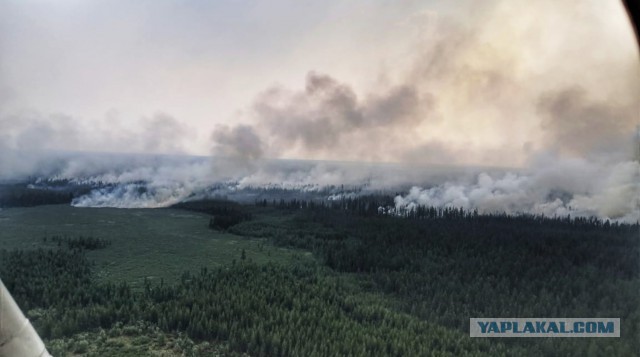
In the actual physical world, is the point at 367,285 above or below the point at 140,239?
below

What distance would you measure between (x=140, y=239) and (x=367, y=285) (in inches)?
141

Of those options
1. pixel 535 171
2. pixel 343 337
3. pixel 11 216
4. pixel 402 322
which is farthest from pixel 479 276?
pixel 11 216

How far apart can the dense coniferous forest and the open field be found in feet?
0.51

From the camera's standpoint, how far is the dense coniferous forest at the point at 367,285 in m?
4.54

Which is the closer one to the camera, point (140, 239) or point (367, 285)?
point (367, 285)

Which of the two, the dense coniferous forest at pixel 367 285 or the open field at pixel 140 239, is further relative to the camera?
the open field at pixel 140 239

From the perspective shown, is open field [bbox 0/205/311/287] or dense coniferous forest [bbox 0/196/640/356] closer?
dense coniferous forest [bbox 0/196/640/356]

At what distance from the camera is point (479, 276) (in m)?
5.31

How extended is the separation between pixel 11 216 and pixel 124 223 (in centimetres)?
154

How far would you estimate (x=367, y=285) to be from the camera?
530cm

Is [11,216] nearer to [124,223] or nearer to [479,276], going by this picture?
[124,223]

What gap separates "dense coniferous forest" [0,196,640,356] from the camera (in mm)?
4539

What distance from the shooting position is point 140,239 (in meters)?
5.63

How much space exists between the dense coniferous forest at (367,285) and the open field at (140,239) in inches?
6.1
